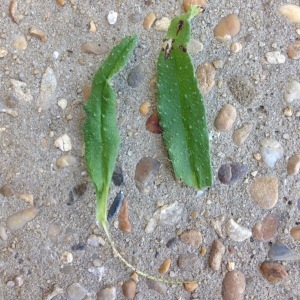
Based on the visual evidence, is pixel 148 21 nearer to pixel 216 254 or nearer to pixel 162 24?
pixel 162 24

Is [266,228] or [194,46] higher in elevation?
[194,46]

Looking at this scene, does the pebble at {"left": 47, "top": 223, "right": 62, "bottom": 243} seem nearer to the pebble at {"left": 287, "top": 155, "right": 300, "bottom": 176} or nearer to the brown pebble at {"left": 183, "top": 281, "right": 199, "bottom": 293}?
the brown pebble at {"left": 183, "top": 281, "right": 199, "bottom": 293}

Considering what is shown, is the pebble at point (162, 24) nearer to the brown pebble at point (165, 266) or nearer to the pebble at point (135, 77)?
the pebble at point (135, 77)

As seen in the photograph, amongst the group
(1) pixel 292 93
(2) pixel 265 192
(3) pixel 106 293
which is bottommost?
(3) pixel 106 293

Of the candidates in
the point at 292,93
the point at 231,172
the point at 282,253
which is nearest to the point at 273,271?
the point at 282,253

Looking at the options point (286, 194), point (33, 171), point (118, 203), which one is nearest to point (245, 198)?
point (286, 194)
